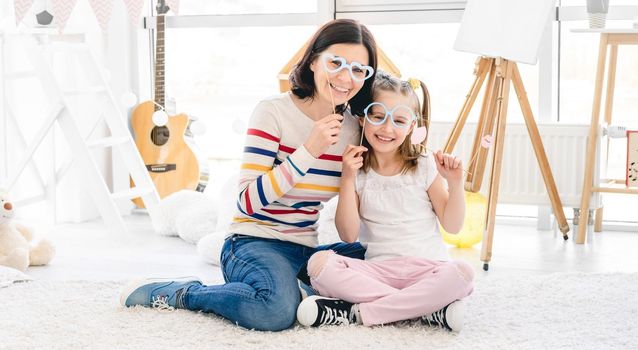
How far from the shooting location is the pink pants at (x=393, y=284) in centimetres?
210

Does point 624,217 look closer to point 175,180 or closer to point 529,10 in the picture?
point 529,10

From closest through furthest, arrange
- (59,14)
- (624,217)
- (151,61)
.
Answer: (59,14) < (624,217) < (151,61)

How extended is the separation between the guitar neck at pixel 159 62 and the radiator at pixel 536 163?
1.25 m

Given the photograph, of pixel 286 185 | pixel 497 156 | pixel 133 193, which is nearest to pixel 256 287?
pixel 286 185

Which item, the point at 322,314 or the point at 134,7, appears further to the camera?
the point at 134,7

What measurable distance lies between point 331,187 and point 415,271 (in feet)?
1.03

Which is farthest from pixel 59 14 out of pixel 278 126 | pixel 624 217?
pixel 624 217

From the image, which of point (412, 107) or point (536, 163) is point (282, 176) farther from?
point (536, 163)

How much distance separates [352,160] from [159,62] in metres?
1.82

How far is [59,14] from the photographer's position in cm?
337

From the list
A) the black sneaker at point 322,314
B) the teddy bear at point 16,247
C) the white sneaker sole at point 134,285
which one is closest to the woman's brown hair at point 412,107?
the black sneaker at point 322,314

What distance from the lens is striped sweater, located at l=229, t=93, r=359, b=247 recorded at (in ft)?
7.17

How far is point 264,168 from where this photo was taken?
2234mm

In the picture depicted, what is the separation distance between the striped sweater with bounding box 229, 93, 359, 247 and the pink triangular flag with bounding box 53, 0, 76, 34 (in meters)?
1.42
